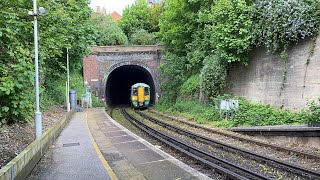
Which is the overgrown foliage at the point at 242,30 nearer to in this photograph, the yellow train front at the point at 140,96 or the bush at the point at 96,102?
the yellow train front at the point at 140,96

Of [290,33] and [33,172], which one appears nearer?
[33,172]

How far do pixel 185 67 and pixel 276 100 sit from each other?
1464cm

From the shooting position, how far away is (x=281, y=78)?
14.8 metres

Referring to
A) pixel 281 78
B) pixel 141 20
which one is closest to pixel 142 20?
pixel 141 20

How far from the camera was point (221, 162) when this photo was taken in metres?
8.82

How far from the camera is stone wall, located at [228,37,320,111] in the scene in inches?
513

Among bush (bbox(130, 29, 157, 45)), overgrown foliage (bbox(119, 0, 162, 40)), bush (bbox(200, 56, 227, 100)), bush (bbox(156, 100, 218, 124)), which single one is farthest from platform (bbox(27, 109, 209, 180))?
overgrown foliage (bbox(119, 0, 162, 40))

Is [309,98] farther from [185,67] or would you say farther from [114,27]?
[114,27]

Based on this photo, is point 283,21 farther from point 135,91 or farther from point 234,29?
point 135,91

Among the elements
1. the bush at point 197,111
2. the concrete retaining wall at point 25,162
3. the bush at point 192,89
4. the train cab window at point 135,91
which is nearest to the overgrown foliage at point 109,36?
the train cab window at point 135,91

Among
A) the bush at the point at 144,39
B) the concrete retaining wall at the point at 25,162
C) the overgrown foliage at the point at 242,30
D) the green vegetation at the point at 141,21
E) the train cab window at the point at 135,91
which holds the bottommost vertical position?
the concrete retaining wall at the point at 25,162

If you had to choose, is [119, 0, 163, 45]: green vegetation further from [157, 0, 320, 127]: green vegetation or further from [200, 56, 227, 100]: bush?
[200, 56, 227, 100]: bush

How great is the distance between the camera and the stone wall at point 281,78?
42.8 ft

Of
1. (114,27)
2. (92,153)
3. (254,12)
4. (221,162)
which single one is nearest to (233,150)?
(221,162)
